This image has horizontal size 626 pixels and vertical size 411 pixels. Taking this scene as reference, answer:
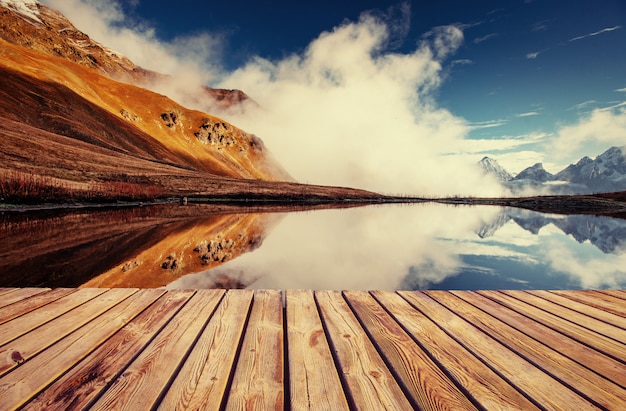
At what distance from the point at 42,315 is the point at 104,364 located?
1.83 meters

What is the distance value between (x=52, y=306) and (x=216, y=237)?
13451 millimetres

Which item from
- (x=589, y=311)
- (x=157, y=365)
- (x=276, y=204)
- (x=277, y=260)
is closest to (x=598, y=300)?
(x=589, y=311)

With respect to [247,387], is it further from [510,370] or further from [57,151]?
[57,151]

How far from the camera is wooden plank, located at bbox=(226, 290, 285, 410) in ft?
7.72

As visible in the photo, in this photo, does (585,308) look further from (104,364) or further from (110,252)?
(110,252)

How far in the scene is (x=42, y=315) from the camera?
3961 millimetres

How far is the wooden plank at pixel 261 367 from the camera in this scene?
235 cm

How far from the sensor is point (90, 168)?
169ft

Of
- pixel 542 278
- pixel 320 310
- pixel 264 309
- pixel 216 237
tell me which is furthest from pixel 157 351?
pixel 216 237

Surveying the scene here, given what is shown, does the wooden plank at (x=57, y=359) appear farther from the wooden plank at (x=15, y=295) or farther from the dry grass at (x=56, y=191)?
the dry grass at (x=56, y=191)

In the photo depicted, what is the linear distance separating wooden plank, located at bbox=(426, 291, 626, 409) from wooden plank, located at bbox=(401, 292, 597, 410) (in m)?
0.09

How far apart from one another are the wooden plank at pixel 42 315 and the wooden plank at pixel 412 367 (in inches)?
145

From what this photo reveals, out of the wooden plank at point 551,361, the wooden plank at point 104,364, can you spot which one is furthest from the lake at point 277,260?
the wooden plank at point 551,361

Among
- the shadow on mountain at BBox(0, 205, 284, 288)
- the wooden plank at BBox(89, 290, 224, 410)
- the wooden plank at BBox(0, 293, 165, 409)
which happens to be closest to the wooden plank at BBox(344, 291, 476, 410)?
the wooden plank at BBox(89, 290, 224, 410)
